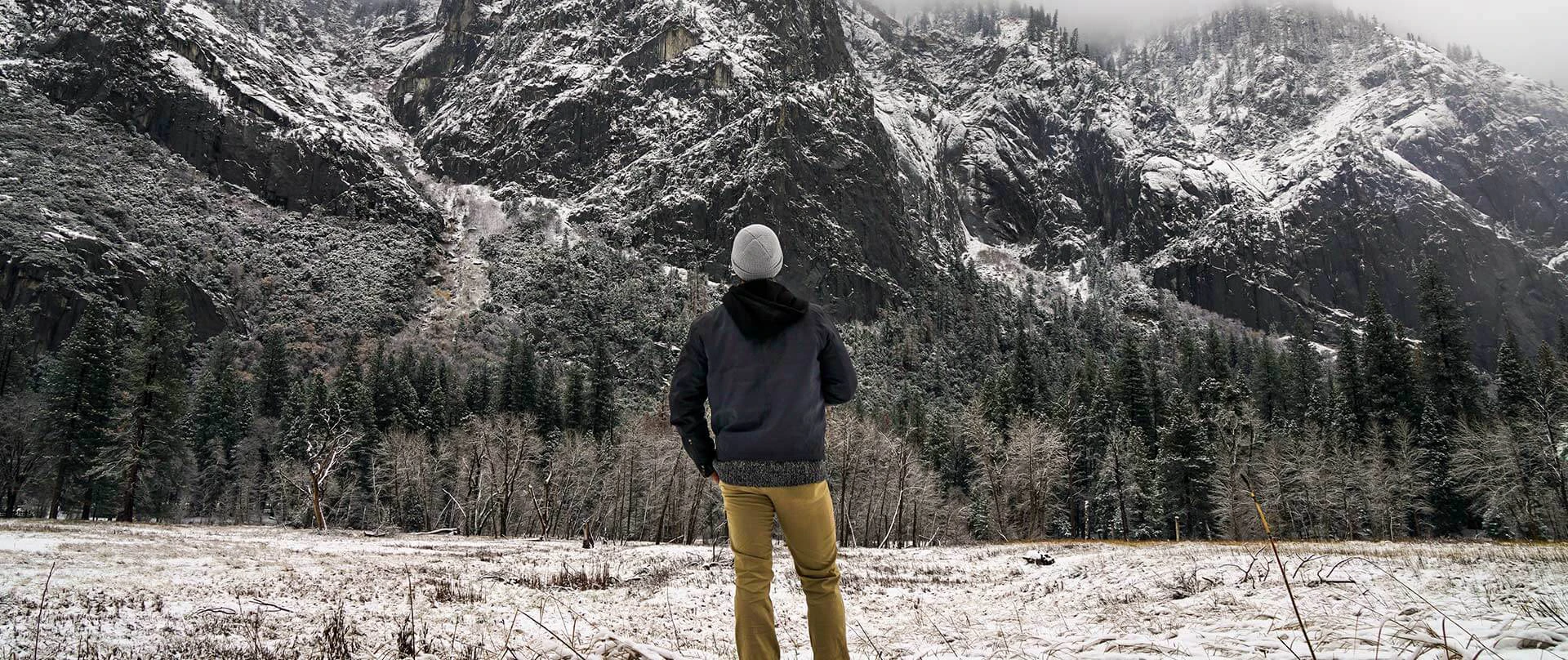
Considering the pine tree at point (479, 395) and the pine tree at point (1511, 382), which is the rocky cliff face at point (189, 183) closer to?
the pine tree at point (479, 395)

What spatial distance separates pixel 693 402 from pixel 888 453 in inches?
1713

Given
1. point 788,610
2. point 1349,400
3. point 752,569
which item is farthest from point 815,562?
point 1349,400

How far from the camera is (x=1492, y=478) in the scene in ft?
129

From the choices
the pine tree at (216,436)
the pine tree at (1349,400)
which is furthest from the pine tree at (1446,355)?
the pine tree at (216,436)

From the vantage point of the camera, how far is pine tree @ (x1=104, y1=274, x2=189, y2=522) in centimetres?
3344

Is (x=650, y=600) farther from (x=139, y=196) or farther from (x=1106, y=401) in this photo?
(x=139, y=196)

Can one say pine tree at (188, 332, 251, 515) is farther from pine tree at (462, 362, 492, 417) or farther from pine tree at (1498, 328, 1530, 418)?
pine tree at (1498, 328, 1530, 418)

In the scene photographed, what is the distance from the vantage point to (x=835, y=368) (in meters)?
4.37

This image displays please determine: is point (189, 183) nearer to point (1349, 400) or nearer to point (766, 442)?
point (1349, 400)

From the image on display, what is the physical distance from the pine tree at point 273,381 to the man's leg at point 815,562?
90376 millimetres

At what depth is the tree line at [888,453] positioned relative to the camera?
126 ft

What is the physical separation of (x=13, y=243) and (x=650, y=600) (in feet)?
486

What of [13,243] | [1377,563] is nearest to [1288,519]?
[1377,563]

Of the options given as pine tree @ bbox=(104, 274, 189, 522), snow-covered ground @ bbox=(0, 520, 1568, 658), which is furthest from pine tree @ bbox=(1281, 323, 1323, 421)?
pine tree @ bbox=(104, 274, 189, 522)
